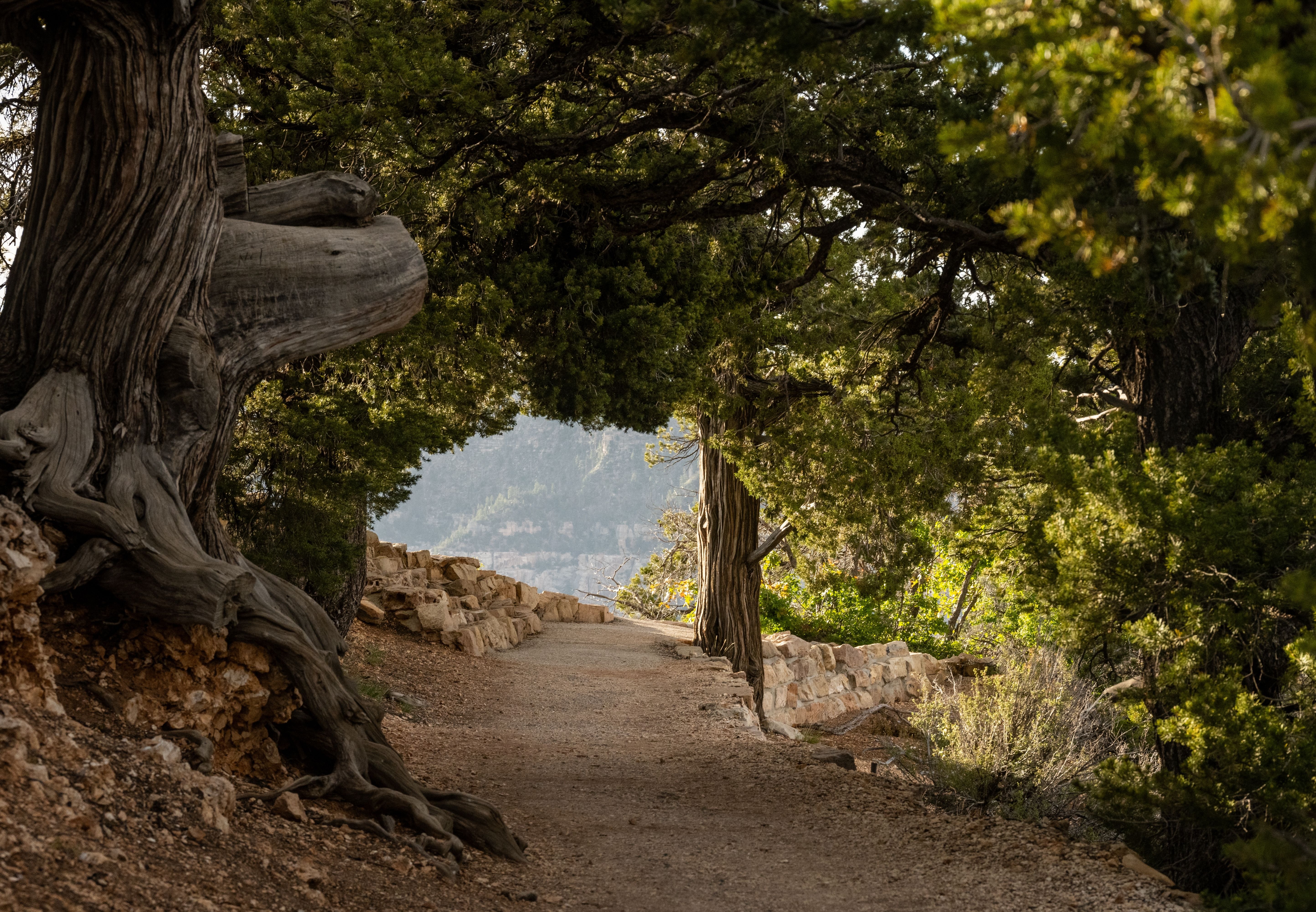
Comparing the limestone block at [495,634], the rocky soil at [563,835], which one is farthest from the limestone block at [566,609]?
the rocky soil at [563,835]

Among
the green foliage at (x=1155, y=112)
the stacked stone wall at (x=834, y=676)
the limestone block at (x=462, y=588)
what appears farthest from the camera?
the limestone block at (x=462, y=588)

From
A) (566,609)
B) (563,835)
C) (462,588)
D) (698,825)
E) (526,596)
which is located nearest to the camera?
(563,835)

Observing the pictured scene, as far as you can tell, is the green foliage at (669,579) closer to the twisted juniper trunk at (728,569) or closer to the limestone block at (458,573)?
the limestone block at (458,573)

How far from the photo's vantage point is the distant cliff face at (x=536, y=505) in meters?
150

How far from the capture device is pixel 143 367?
4.84m

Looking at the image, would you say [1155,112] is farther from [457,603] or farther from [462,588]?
[462,588]

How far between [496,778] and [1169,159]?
240 inches

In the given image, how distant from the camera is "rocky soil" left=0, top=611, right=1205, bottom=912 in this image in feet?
10.5

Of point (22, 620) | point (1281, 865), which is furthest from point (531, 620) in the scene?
point (1281, 865)

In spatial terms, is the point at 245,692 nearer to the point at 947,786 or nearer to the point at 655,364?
the point at 947,786

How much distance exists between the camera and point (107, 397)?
475 cm

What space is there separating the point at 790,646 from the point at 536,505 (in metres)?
146

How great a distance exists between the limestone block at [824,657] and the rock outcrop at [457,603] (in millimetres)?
4470

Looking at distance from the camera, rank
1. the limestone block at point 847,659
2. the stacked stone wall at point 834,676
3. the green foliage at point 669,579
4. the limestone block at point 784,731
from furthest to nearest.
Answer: the green foliage at point 669,579
the limestone block at point 847,659
the stacked stone wall at point 834,676
the limestone block at point 784,731
